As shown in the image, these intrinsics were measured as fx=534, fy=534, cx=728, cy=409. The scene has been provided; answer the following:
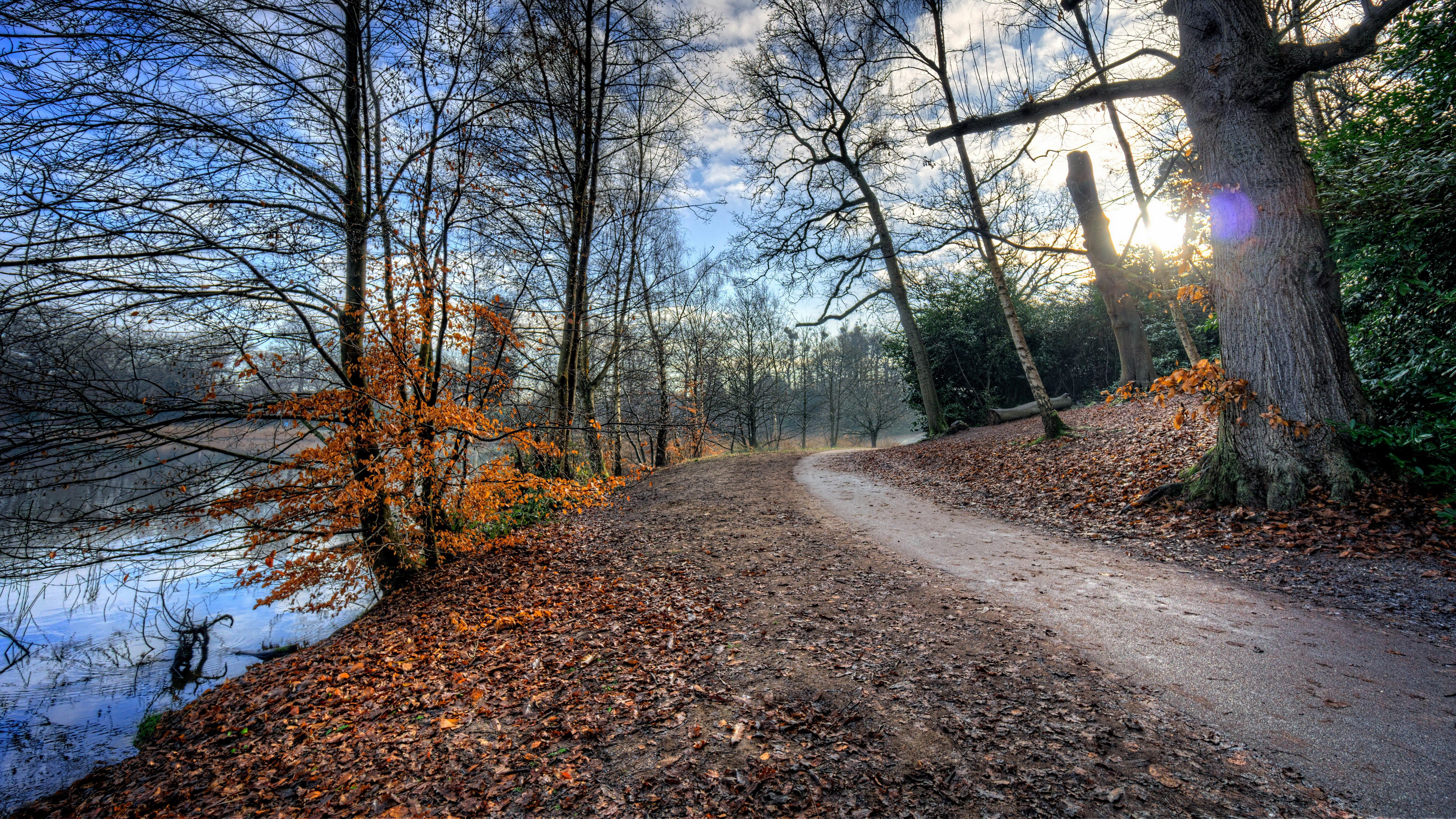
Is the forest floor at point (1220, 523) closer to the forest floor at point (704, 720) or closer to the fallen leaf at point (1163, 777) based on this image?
the forest floor at point (704, 720)

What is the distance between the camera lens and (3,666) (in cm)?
671

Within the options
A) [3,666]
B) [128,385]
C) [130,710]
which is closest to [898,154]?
[128,385]

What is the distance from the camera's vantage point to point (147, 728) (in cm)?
531

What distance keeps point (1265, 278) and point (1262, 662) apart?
4.48 meters

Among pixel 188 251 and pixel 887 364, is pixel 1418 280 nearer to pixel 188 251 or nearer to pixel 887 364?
pixel 188 251

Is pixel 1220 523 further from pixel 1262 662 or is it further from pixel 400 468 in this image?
pixel 400 468

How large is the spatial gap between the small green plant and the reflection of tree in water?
0.78 metres

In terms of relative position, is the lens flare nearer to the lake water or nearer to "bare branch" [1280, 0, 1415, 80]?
"bare branch" [1280, 0, 1415, 80]

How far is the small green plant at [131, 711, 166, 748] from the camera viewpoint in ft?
16.1

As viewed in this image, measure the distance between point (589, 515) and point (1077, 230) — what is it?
13456 millimetres

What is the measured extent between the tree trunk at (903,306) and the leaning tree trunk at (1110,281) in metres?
4.73

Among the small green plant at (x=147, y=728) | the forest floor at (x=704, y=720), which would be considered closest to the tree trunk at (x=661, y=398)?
the forest floor at (x=704, y=720)

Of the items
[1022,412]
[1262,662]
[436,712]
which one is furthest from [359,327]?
[1022,412]

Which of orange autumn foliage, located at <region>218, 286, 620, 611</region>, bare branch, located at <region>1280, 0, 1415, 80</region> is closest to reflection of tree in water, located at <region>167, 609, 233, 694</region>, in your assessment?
orange autumn foliage, located at <region>218, 286, 620, 611</region>
